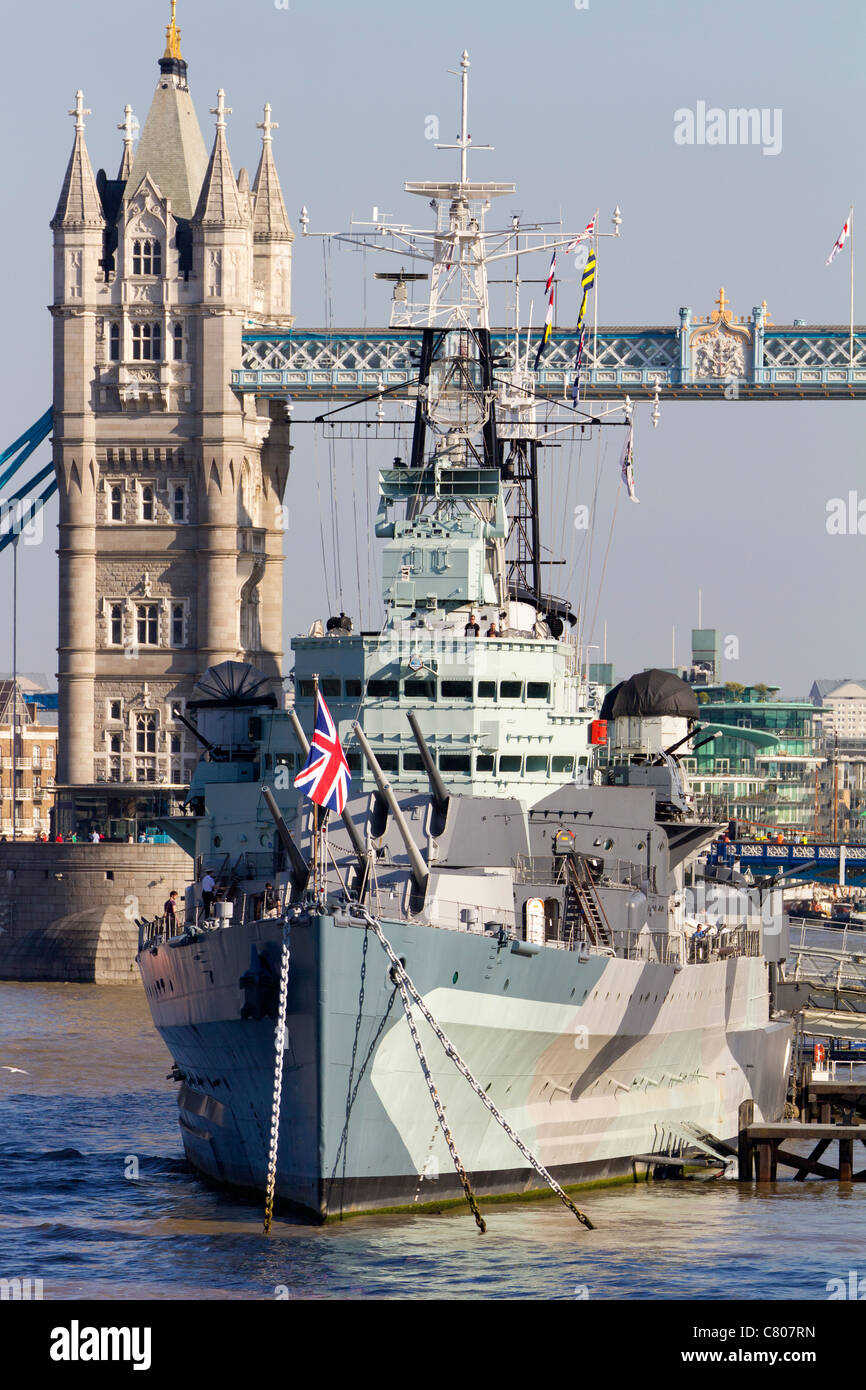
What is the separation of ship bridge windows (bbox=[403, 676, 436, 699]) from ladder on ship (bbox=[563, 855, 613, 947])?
3.45 metres

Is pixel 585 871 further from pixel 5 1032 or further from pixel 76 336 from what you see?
pixel 76 336

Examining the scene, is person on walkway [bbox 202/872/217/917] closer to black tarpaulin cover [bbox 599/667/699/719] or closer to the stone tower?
black tarpaulin cover [bbox 599/667/699/719]

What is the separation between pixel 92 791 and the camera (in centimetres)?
8000

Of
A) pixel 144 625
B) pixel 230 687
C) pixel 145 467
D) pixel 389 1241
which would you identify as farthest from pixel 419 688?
pixel 145 467

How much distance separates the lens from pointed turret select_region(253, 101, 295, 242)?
85062mm

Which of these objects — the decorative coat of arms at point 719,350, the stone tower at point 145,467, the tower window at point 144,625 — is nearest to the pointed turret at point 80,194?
the stone tower at point 145,467

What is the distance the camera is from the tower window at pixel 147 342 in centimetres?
8094

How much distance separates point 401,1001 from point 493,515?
13088 mm

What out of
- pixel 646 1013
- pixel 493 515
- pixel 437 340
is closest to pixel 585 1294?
pixel 646 1013

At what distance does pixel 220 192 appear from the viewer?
78875 millimetres

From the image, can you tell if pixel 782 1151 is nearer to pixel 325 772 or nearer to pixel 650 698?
pixel 650 698

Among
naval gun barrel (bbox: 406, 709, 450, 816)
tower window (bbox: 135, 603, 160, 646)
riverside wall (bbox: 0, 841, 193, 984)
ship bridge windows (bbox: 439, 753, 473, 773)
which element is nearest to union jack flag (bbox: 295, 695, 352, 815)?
Answer: naval gun barrel (bbox: 406, 709, 450, 816)

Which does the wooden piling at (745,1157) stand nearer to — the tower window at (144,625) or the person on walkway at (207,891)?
the person on walkway at (207,891)

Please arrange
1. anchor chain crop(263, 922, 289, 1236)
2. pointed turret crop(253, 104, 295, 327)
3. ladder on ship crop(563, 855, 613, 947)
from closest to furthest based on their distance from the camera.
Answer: anchor chain crop(263, 922, 289, 1236) < ladder on ship crop(563, 855, 613, 947) < pointed turret crop(253, 104, 295, 327)
